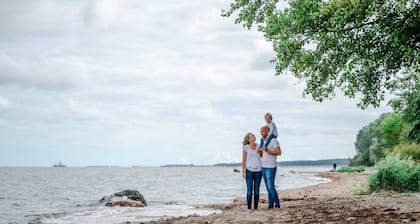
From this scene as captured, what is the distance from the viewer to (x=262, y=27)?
15703mm

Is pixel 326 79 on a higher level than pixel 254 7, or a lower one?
lower

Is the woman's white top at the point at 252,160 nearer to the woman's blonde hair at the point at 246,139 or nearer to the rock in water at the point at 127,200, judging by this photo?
the woman's blonde hair at the point at 246,139

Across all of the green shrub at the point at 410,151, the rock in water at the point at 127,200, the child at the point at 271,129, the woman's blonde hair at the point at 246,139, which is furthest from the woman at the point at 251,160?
the green shrub at the point at 410,151

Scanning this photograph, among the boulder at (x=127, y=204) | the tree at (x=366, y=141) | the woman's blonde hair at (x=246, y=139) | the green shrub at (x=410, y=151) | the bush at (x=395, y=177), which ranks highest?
the tree at (x=366, y=141)

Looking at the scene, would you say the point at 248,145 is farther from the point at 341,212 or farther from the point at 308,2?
the point at 308,2

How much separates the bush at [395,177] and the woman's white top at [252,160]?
30.1ft

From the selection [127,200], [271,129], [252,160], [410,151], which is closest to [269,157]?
[252,160]

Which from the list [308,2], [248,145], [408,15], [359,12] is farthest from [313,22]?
[248,145]

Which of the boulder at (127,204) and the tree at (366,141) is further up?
the tree at (366,141)

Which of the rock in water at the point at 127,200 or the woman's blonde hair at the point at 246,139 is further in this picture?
the rock in water at the point at 127,200

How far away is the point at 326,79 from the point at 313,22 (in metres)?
2.27

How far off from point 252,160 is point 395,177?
9.49 meters

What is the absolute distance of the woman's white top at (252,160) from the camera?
15.4 metres

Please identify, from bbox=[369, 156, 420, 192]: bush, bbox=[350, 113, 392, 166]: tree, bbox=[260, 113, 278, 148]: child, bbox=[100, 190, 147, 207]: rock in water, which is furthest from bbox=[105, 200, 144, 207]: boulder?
bbox=[350, 113, 392, 166]: tree
